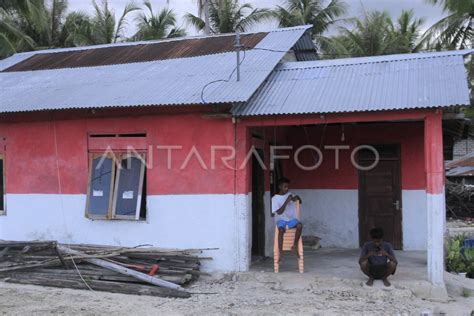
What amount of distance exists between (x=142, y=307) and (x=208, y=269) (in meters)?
1.89

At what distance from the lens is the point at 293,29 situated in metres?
11.4

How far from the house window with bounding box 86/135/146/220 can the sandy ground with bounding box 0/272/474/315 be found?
5.53 feet

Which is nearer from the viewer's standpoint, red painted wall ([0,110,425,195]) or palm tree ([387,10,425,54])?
red painted wall ([0,110,425,195])

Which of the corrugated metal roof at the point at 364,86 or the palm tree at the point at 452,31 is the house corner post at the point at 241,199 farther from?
the palm tree at the point at 452,31

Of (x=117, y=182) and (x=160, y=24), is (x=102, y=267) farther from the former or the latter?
(x=160, y=24)

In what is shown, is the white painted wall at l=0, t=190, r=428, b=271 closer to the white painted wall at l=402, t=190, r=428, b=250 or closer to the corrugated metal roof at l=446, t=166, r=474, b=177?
the white painted wall at l=402, t=190, r=428, b=250

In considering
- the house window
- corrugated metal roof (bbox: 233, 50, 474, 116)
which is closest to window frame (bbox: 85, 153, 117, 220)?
the house window

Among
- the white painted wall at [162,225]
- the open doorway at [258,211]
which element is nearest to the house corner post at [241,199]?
the white painted wall at [162,225]

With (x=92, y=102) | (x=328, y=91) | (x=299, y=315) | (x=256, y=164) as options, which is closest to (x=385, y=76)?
(x=328, y=91)

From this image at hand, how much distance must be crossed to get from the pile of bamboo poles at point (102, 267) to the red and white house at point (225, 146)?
0.45m

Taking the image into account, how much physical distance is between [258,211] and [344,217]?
2318mm

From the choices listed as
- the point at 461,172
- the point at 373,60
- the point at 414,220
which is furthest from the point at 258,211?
the point at 461,172

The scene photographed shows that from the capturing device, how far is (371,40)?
26.6 meters

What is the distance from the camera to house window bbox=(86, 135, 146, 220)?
9344mm
